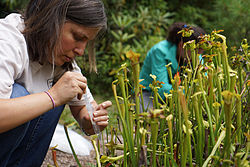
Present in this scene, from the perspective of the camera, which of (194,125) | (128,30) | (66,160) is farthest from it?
(128,30)

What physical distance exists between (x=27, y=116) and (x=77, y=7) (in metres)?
0.56

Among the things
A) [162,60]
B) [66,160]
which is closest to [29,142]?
[66,160]

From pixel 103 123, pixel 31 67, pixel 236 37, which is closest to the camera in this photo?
pixel 103 123

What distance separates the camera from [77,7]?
4.28 feet

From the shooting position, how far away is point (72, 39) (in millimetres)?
1265

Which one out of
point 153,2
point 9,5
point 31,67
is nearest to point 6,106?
point 31,67

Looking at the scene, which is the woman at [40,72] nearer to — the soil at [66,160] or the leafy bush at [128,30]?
the soil at [66,160]

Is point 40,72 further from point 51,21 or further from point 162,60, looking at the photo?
point 162,60

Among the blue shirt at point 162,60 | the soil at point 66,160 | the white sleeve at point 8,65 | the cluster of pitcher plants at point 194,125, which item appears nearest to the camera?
the cluster of pitcher plants at point 194,125

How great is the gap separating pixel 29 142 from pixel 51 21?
58 cm

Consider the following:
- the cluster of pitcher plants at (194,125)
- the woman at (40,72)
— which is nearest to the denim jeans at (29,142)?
the woman at (40,72)

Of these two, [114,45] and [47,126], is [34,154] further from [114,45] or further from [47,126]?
[114,45]

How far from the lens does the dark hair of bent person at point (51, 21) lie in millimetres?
1279

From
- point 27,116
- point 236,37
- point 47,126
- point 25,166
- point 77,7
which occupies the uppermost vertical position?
point 77,7
